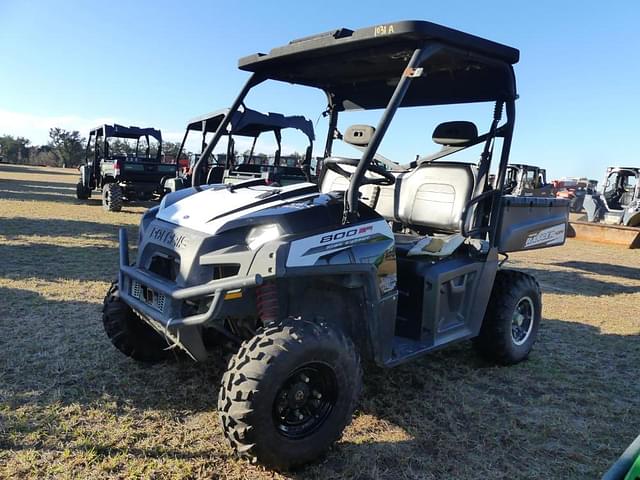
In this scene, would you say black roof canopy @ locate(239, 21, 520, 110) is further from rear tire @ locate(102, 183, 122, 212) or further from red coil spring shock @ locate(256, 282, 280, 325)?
rear tire @ locate(102, 183, 122, 212)

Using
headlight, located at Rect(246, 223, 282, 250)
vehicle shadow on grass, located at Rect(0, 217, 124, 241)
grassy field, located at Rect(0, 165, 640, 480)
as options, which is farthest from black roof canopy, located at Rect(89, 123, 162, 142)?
headlight, located at Rect(246, 223, 282, 250)

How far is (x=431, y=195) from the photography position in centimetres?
387

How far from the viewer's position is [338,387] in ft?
8.27

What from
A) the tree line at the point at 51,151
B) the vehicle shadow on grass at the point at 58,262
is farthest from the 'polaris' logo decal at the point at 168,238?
the tree line at the point at 51,151

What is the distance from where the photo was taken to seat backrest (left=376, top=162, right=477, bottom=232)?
3.70 metres

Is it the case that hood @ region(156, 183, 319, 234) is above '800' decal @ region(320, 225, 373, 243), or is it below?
above

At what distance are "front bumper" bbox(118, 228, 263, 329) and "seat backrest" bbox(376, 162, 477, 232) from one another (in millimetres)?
1918

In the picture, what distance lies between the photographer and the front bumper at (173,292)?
230 cm

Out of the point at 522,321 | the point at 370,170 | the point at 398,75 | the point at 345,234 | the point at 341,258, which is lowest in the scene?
the point at 522,321

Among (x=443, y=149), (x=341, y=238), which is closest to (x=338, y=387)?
(x=341, y=238)

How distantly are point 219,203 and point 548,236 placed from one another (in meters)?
2.76

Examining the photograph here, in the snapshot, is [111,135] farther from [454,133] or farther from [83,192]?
[454,133]

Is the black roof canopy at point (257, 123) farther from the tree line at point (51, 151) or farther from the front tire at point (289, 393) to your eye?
the tree line at point (51, 151)

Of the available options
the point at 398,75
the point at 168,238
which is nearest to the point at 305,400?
the point at 168,238
